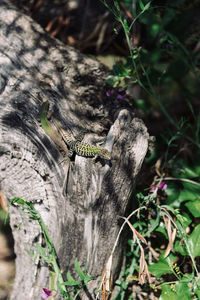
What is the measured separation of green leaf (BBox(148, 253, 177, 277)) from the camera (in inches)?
88.1

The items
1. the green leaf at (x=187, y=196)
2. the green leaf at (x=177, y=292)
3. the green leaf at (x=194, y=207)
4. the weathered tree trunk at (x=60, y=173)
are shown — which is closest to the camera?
the green leaf at (x=177, y=292)

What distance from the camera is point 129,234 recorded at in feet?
8.84

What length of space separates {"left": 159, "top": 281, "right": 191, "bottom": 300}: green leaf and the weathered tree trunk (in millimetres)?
505

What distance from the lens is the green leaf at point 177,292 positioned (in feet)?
6.89

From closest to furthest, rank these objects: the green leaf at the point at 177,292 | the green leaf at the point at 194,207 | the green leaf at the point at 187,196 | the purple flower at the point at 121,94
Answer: the green leaf at the point at 177,292, the green leaf at the point at 194,207, the green leaf at the point at 187,196, the purple flower at the point at 121,94

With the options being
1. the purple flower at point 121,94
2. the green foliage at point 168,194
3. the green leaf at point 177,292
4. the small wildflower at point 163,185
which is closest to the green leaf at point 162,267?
the green foliage at point 168,194

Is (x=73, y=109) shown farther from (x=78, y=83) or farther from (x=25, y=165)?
(x=25, y=165)

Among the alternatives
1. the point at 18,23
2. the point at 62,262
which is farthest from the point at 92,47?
the point at 62,262

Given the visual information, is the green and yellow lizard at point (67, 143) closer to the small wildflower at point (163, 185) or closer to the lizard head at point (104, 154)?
the lizard head at point (104, 154)

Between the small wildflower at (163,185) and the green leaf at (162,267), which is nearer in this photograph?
the green leaf at (162,267)

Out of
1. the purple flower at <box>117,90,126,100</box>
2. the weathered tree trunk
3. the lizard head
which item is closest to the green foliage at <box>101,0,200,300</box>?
the purple flower at <box>117,90,126,100</box>

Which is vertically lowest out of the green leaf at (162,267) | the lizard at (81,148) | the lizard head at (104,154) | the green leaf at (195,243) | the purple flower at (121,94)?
the green leaf at (162,267)

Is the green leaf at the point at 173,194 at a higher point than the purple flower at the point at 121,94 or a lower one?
lower

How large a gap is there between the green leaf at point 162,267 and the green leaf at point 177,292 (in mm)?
106
